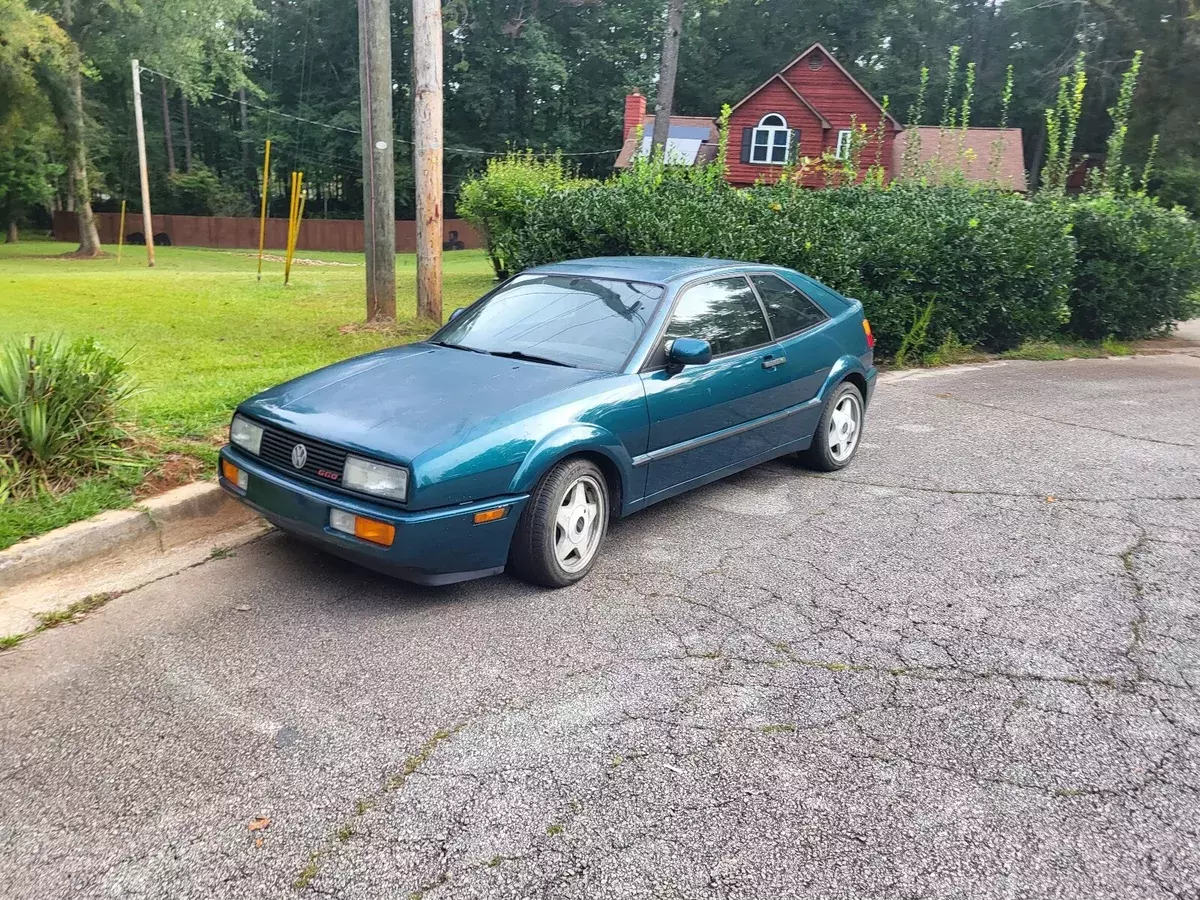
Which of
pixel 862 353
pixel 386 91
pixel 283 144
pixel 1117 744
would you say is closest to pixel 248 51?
pixel 283 144

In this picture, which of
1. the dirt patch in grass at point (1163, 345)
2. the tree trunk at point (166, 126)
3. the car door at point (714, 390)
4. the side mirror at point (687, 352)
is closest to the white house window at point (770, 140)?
the dirt patch in grass at point (1163, 345)

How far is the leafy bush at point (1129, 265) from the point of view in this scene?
12445mm

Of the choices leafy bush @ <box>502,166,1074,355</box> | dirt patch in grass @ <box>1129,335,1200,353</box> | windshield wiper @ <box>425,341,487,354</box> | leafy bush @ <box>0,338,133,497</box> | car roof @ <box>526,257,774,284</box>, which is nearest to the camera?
leafy bush @ <box>0,338,133,497</box>

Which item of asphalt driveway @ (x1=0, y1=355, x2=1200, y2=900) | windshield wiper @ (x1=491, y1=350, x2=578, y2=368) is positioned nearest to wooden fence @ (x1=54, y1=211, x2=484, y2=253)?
windshield wiper @ (x1=491, y1=350, x2=578, y2=368)

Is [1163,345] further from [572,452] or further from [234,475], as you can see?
[234,475]

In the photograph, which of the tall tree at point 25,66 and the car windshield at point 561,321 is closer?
the car windshield at point 561,321

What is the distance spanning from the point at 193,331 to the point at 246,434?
6821mm

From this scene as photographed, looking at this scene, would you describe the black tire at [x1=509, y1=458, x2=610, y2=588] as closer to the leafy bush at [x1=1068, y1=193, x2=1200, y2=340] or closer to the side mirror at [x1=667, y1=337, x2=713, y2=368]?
the side mirror at [x1=667, y1=337, x2=713, y2=368]

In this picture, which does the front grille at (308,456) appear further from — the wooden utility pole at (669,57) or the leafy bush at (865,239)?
the wooden utility pole at (669,57)

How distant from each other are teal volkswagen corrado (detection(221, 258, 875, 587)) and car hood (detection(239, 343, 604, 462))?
1 cm

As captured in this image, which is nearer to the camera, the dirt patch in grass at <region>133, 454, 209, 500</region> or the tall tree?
the dirt patch in grass at <region>133, 454, 209, 500</region>

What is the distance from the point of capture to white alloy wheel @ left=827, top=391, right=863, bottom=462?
6.28 metres

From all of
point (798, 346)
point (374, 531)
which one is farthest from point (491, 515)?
point (798, 346)

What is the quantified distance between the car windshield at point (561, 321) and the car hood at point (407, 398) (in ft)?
0.56
